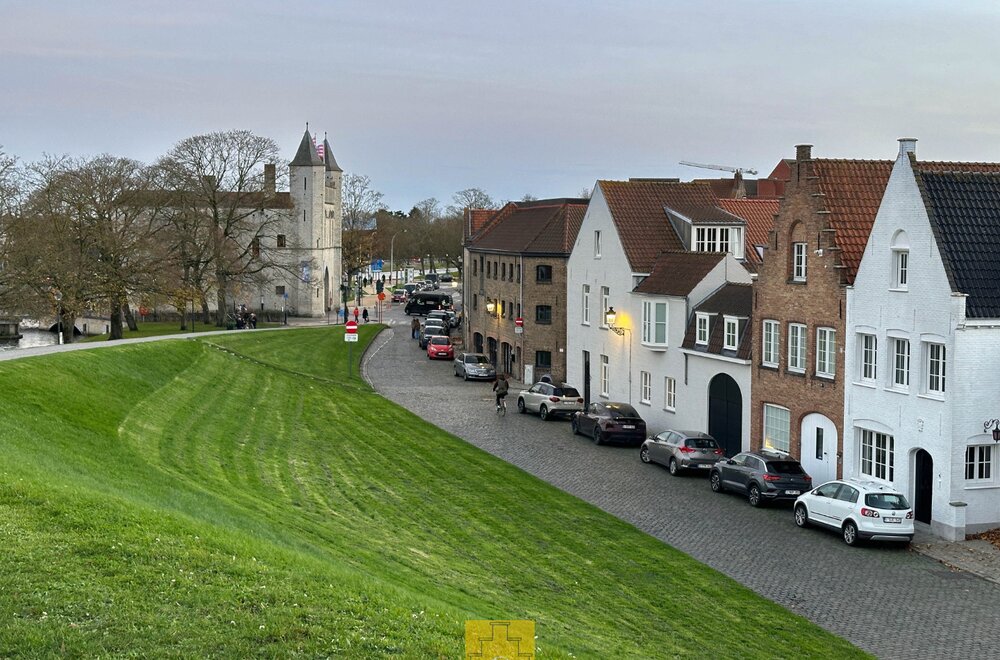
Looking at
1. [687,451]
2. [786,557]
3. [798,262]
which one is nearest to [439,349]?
[687,451]

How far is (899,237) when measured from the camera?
2947cm

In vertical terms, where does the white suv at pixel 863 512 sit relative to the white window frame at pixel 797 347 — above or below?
below

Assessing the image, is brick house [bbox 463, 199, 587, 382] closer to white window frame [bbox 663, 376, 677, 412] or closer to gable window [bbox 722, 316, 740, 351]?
white window frame [bbox 663, 376, 677, 412]

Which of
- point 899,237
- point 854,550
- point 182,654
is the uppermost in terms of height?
point 899,237

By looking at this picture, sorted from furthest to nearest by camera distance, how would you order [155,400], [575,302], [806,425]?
[575,302] < [155,400] < [806,425]

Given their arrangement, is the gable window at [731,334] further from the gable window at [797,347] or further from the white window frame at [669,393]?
the white window frame at [669,393]

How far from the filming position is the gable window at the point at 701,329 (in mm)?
39628

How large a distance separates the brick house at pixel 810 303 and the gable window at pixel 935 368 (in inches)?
130

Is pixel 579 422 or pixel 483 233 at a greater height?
pixel 483 233

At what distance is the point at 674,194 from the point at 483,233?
79.9 feet

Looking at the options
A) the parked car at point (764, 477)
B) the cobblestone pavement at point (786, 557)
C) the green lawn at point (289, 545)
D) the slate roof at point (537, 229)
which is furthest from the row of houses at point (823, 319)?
the green lawn at point (289, 545)

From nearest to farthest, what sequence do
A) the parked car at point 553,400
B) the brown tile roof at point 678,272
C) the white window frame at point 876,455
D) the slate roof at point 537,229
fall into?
the white window frame at point 876,455 < the brown tile roof at point 678,272 < the parked car at point 553,400 < the slate roof at point 537,229

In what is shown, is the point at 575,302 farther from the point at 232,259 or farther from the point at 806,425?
the point at 232,259

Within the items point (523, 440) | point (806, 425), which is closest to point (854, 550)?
point (806, 425)
